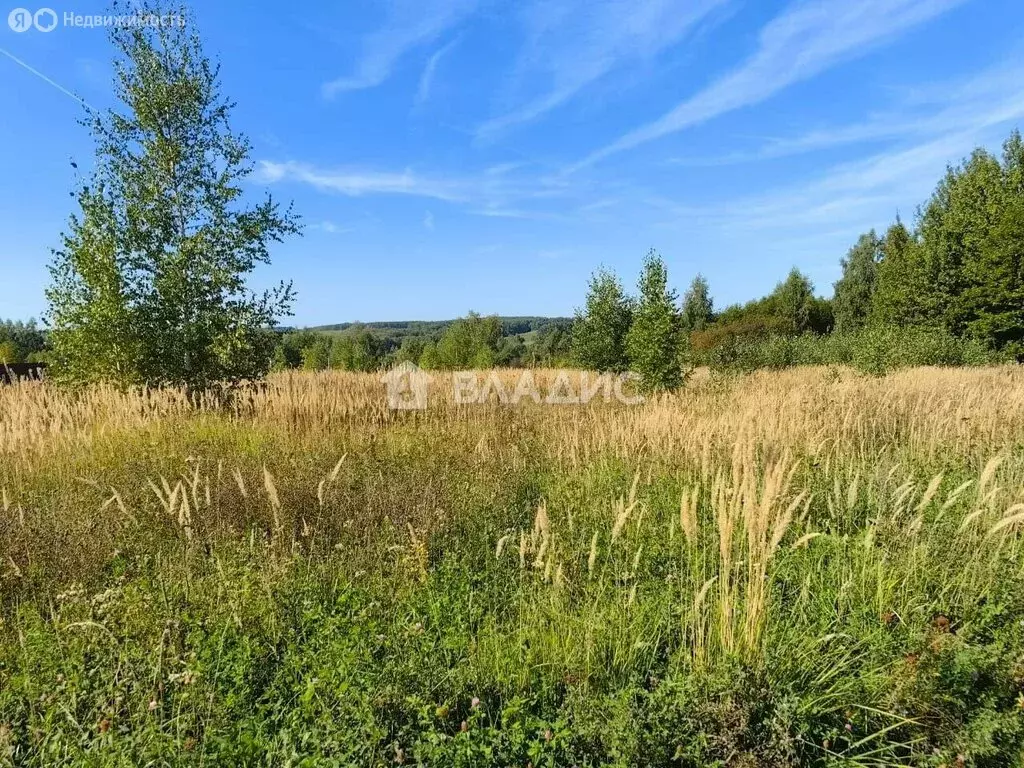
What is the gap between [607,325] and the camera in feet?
56.5

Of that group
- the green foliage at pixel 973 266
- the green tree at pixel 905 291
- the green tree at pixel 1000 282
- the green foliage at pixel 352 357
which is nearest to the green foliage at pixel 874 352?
the green foliage at pixel 973 266

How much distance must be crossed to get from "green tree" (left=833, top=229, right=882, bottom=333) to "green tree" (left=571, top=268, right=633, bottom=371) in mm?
31010

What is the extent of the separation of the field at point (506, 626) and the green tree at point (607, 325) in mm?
12766

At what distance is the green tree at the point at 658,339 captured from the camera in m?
11.2

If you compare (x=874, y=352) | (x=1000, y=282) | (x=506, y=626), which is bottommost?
(x=506, y=626)

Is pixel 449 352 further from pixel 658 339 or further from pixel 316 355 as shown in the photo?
pixel 658 339

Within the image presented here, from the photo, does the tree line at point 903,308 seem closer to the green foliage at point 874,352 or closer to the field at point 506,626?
the green foliage at point 874,352

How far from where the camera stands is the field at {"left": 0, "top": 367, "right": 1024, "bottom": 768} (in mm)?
1831

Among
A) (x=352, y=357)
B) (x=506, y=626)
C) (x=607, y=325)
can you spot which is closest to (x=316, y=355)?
(x=352, y=357)

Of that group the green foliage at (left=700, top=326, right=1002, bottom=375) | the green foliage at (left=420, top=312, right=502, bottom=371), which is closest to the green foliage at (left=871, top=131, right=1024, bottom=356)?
the green foliage at (left=700, top=326, right=1002, bottom=375)

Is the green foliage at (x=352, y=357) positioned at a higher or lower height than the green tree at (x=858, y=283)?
lower

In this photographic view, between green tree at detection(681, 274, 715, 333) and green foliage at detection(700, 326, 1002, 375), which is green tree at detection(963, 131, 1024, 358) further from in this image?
green tree at detection(681, 274, 715, 333)

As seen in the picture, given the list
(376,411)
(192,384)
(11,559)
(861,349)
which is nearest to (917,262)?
(861,349)

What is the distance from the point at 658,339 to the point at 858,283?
3947 cm
